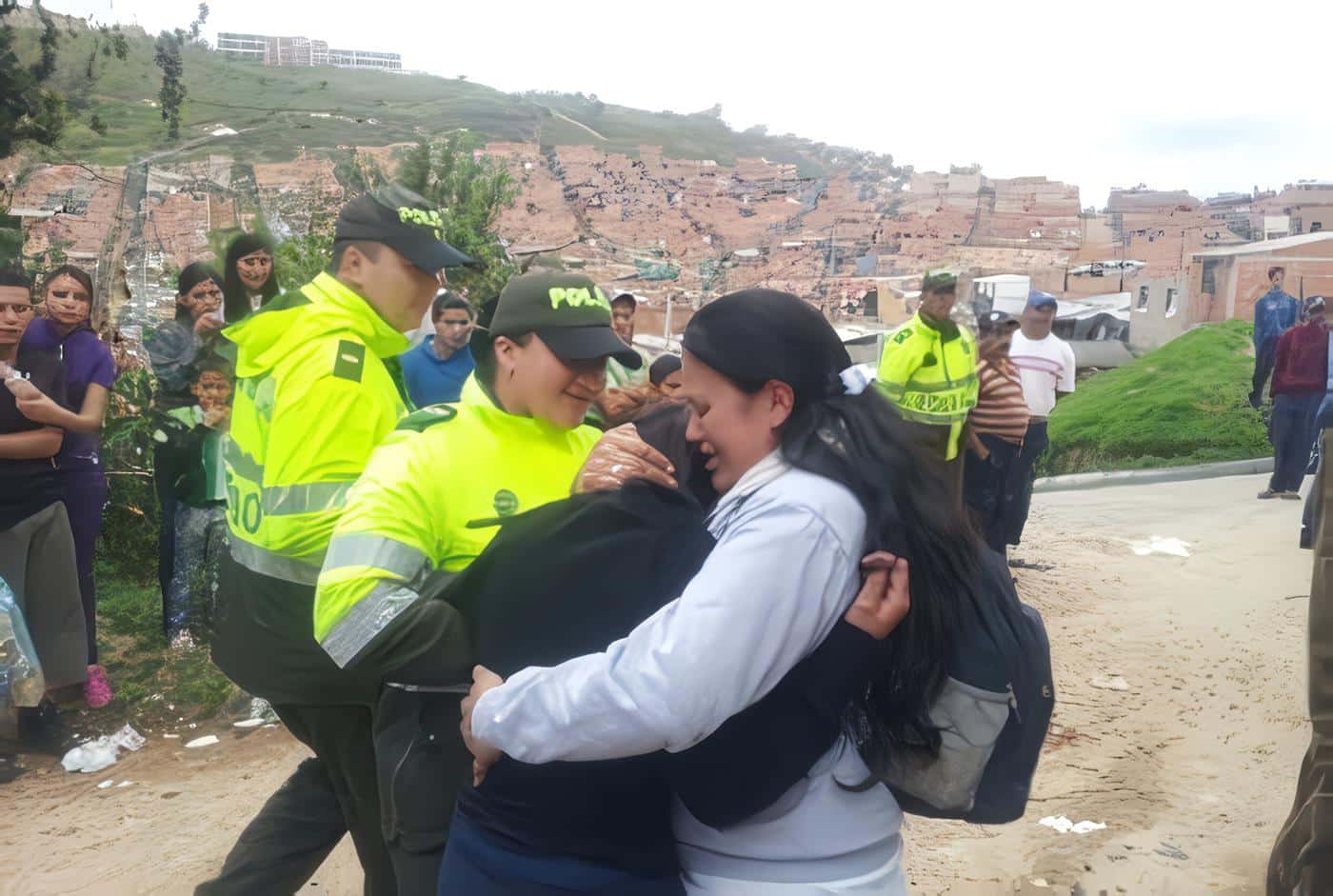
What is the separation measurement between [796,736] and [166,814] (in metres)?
3.45

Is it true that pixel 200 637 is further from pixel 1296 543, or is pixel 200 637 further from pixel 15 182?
pixel 1296 543

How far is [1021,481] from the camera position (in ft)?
21.2

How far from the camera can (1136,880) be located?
3.62 m

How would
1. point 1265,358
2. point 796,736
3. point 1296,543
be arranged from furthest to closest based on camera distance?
point 1265,358, point 1296,543, point 796,736

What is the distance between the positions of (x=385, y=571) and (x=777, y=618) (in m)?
0.86

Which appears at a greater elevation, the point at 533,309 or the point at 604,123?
the point at 604,123

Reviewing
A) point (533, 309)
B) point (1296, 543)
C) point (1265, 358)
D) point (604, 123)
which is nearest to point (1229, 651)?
point (1296, 543)

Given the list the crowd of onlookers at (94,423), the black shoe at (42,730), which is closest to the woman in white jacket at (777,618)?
the crowd of onlookers at (94,423)

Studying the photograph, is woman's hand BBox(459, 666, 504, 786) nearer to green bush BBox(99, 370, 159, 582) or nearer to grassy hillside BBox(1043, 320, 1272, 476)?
green bush BBox(99, 370, 159, 582)

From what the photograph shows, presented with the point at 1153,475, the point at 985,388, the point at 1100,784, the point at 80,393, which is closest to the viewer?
the point at 1100,784

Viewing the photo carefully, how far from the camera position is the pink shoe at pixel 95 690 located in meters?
4.98

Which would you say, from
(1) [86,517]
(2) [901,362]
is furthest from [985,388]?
(1) [86,517]

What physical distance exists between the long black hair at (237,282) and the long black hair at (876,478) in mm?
3908

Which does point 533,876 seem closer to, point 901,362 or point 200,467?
point 901,362
